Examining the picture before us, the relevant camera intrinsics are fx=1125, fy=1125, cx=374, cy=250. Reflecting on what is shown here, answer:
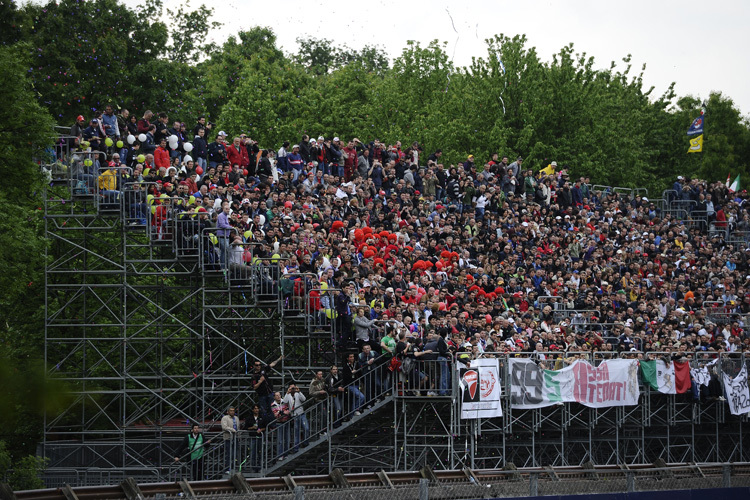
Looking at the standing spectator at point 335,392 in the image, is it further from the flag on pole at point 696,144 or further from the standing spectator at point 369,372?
the flag on pole at point 696,144

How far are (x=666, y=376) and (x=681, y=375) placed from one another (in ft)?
1.60

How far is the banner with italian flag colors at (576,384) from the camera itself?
25.0 metres

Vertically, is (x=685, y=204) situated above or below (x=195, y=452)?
above

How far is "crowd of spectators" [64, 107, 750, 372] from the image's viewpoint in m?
25.8

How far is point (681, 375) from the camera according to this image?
27.4 metres

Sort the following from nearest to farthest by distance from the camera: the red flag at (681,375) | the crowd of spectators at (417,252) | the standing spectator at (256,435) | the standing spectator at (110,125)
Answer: the standing spectator at (256,435) → the crowd of spectators at (417,252) → the standing spectator at (110,125) → the red flag at (681,375)

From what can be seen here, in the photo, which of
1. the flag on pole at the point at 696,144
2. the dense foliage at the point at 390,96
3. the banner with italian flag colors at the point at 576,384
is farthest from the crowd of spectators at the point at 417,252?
the dense foliage at the point at 390,96

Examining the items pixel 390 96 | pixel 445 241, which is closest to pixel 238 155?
pixel 445 241

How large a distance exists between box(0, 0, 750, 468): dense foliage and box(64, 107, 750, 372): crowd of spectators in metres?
15.5

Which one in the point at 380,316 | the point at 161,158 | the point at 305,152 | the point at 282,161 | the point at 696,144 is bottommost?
the point at 380,316

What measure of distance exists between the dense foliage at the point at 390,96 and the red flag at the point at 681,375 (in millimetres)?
26394

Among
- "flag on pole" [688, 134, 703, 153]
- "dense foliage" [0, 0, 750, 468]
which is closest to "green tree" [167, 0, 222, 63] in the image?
"dense foliage" [0, 0, 750, 468]

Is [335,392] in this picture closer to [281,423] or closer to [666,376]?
[281,423]

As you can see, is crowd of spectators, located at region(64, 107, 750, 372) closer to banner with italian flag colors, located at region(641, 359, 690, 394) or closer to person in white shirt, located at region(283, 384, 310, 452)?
banner with italian flag colors, located at region(641, 359, 690, 394)
